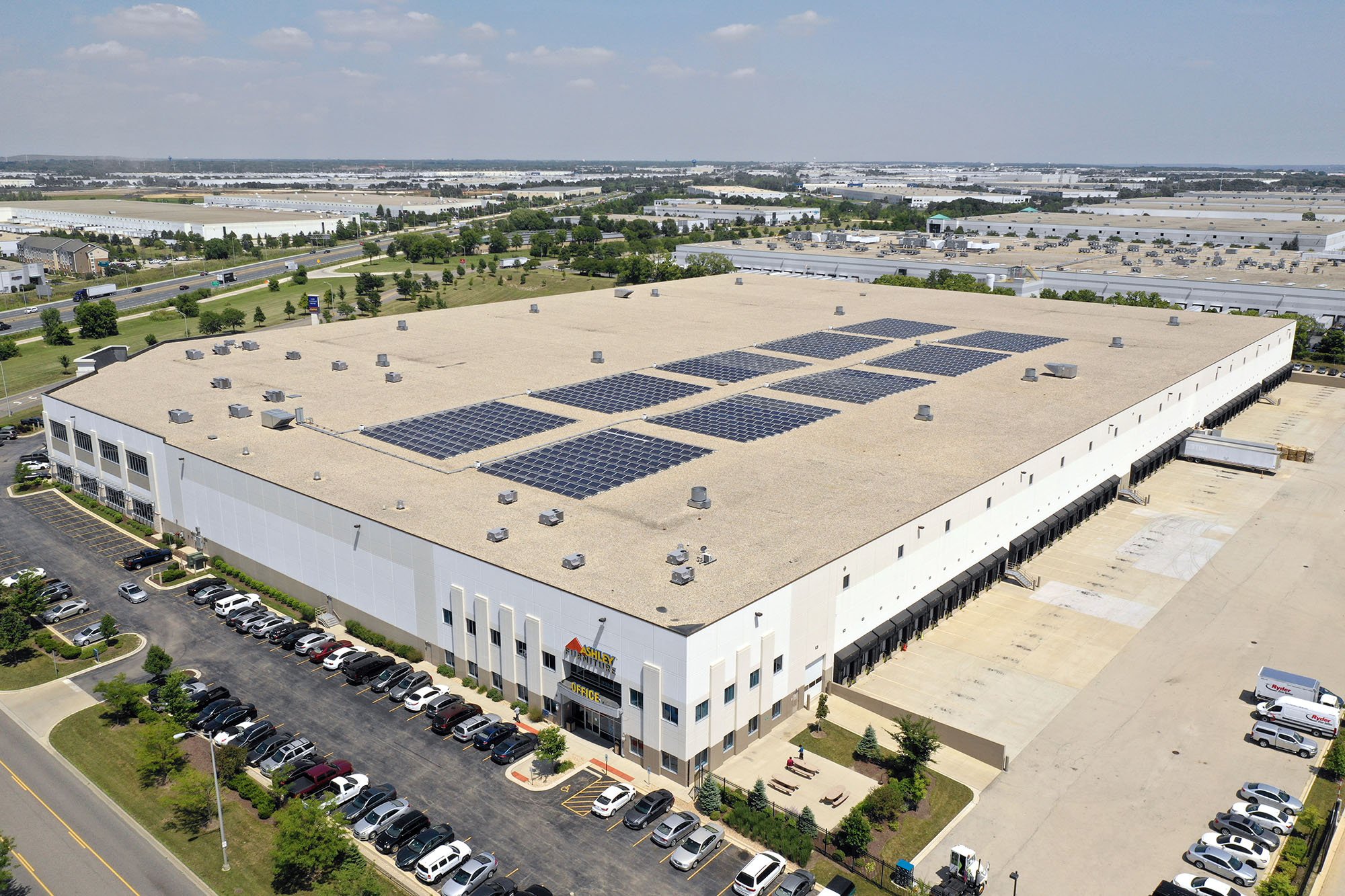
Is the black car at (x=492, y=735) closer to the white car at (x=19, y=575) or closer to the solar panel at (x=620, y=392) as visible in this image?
the solar panel at (x=620, y=392)

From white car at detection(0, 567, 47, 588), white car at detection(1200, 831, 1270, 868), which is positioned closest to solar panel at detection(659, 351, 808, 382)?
white car at detection(0, 567, 47, 588)

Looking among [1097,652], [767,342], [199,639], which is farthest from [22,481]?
[1097,652]

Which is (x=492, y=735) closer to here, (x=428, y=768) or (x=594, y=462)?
(x=428, y=768)

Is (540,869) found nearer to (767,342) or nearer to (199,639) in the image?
(199,639)

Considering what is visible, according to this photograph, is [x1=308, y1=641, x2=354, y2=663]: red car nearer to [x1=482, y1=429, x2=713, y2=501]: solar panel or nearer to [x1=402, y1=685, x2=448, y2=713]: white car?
[x1=402, y1=685, x2=448, y2=713]: white car

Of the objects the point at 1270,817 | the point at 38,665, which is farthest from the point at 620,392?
the point at 1270,817

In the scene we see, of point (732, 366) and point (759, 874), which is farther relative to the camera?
point (732, 366)
